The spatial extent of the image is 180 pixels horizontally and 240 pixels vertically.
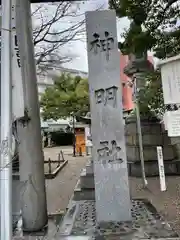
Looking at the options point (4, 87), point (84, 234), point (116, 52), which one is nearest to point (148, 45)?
point (116, 52)

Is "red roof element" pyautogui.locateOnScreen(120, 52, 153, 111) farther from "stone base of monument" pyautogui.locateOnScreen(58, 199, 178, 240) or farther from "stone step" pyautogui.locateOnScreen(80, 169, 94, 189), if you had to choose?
"stone base of monument" pyautogui.locateOnScreen(58, 199, 178, 240)

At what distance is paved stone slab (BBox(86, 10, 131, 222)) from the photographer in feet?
15.7

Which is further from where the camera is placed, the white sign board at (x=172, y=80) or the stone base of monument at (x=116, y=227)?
the white sign board at (x=172, y=80)

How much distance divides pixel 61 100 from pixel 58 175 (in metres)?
15.3

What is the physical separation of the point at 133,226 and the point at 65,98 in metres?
22.3

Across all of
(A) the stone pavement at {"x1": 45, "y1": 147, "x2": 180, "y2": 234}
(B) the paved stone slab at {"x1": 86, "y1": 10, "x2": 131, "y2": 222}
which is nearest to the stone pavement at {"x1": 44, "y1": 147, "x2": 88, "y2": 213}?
(A) the stone pavement at {"x1": 45, "y1": 147, "x2": 180, "y2": 234}

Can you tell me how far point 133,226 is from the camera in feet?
14.3

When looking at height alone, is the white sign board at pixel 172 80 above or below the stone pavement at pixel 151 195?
above

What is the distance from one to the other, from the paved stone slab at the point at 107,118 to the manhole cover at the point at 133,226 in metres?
0.25

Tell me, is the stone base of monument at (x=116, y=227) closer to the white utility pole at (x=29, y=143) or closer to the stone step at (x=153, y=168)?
the white utility pole at (x=29, y=143)

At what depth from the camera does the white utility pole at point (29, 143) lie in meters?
4.88

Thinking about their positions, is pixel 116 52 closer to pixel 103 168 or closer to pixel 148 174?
pixel 103 168

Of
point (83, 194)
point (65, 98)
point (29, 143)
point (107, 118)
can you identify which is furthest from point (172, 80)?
point (65, 98)

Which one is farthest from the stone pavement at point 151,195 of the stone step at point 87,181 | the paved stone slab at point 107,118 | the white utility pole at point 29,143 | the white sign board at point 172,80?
the white sign board at point 172,80
